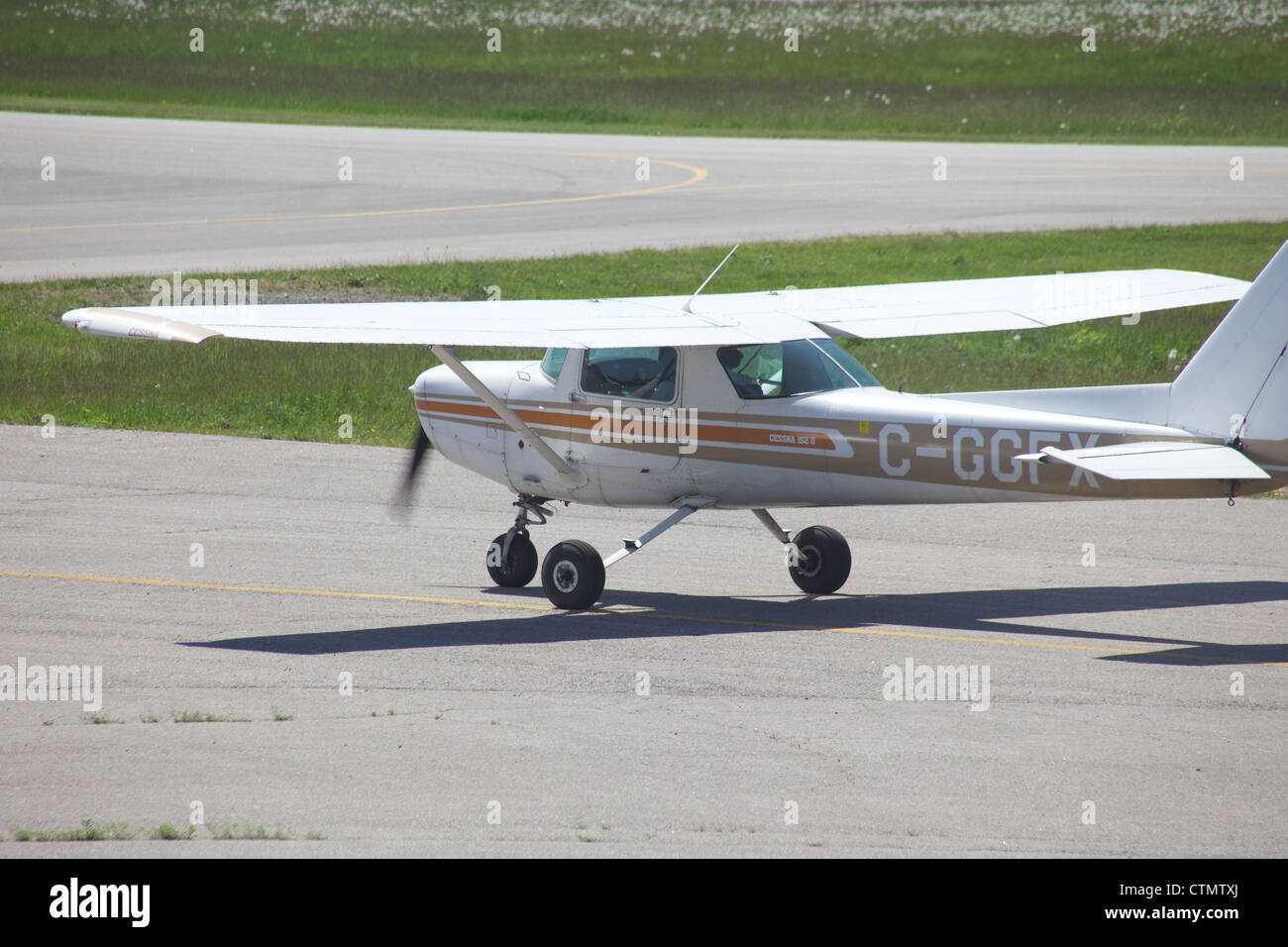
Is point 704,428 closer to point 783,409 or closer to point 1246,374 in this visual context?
point 783,409

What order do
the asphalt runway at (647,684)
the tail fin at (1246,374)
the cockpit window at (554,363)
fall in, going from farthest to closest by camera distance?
the cockpit window at (554,363)
the tail fin at (1246,374)
the asphalt runway at (647,684)

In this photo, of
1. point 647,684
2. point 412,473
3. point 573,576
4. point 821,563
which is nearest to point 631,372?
point 573,576

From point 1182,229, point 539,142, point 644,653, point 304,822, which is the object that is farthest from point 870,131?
point 304,822

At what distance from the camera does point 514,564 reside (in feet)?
41.9

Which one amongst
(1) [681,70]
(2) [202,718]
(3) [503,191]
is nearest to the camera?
(2) [202,718]

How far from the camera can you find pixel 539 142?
4844cm

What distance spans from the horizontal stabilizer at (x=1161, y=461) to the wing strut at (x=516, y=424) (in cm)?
358

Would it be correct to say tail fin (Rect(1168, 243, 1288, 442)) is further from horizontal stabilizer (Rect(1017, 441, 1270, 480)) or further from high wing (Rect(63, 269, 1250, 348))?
high wing (Rect(63, 269, 1250, 348))

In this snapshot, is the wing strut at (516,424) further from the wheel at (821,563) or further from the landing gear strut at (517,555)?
the wheel at (821,563)

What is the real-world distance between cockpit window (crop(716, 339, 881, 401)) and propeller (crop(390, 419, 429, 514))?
2.90 metres

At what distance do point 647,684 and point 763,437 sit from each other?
2.67 meters

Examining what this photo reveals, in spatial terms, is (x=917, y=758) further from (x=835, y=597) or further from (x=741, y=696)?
(x=835, y=597)

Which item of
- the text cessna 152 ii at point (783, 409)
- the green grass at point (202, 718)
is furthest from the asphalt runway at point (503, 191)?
the green grass at point (202, 718)

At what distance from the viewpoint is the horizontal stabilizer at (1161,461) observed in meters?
9.72
